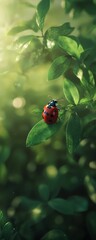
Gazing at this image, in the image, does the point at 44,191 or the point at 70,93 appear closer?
the point at 70,93

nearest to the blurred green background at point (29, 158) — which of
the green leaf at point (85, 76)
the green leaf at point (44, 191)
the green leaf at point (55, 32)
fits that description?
the green leaf at point (44, 191)

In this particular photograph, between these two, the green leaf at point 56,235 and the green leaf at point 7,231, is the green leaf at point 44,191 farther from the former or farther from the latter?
the green leaf at point 7,231

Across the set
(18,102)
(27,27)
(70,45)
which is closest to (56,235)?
(70,45)

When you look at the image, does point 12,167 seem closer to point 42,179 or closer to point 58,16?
point 42,179

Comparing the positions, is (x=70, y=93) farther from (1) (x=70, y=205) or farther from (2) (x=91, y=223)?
(2) (x=91, y=223)

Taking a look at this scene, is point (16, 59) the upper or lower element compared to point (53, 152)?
upper

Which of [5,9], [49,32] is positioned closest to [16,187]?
[49,32]

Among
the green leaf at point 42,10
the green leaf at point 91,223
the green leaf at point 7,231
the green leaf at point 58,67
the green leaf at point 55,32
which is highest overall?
the green leaf at point 42,10
